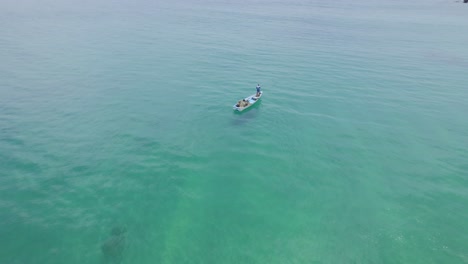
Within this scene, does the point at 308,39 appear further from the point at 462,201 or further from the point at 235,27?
the point at 462,201

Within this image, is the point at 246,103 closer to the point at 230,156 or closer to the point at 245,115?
the point at 245,115

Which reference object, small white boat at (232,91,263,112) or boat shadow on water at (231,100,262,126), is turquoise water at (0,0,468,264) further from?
small white boat at (232,91,263,112)

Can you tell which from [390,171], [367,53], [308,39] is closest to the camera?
[390,171]

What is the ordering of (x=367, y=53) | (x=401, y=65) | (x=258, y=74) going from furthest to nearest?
(x=367, y=53) < (x=401, y=65) < (x=258, y=74)

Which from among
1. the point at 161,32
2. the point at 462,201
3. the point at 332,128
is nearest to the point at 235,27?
the point at 161,32

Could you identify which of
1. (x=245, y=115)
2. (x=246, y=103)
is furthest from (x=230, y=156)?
(x=246, y=103)

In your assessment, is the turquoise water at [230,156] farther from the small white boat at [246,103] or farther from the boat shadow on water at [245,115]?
the small white boat at [246,103]

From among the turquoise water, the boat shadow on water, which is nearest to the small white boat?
the boat shadow on water
